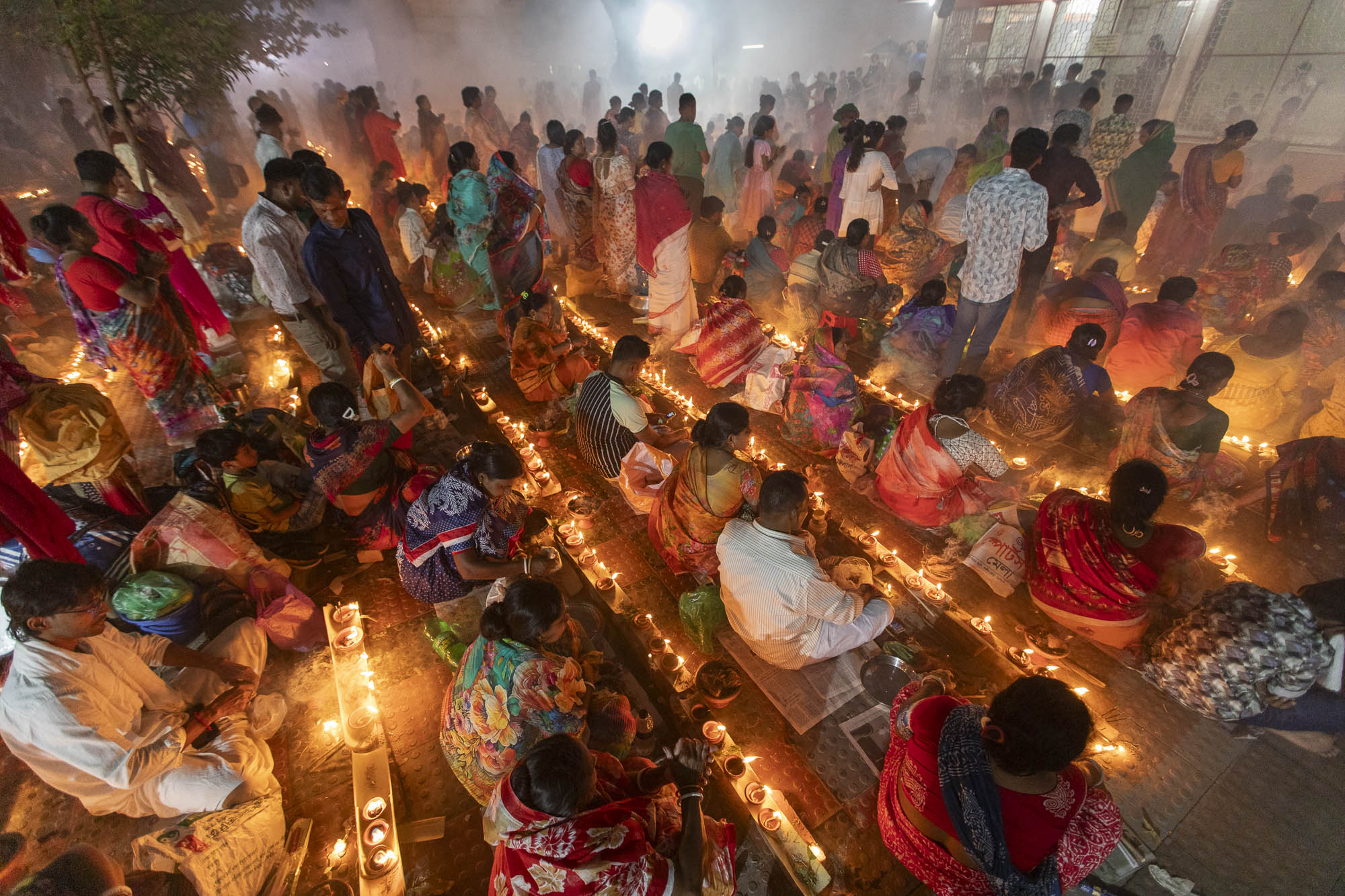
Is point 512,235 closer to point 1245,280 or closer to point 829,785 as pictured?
point 829,785

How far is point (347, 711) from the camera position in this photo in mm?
2600

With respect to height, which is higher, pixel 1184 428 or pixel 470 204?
pixel 470 204

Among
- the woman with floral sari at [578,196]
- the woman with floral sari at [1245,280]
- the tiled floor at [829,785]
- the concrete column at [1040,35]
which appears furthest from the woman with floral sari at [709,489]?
the concrete column at [1040,35]

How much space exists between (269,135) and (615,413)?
20.7 ft

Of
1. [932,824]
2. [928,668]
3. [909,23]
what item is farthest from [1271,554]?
[909,23]

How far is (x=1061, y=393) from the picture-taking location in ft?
13.3

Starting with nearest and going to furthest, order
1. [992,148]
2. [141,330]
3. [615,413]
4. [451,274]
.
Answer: [615,413]
[141,330]
[451,274]
[992,148]

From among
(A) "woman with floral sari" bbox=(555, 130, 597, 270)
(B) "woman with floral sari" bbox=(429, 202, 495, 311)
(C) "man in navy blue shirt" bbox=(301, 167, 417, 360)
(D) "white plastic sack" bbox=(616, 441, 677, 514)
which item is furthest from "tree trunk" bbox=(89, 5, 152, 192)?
(D) "white plastic sack" bbox=(616, 441, 677, 514)

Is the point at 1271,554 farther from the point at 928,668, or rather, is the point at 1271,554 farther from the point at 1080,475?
the point at 928,668

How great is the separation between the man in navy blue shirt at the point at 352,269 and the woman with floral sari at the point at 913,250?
5049mm

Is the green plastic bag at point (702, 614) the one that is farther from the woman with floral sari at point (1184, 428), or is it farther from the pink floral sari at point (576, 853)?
the woman with floral sari at point (1184, 428)

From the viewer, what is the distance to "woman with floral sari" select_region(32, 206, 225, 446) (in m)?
3.57

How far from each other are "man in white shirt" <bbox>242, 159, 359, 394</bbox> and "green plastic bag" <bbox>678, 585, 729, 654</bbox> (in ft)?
12.4

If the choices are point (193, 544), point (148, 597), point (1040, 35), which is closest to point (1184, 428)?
point (193, 544)
